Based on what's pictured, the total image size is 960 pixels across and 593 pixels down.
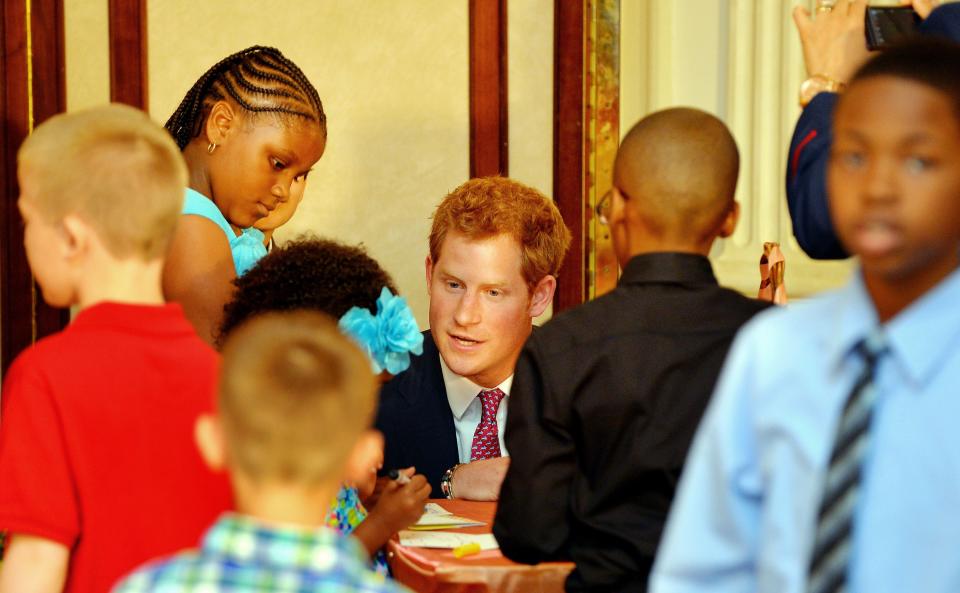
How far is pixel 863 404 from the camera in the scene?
4.54 feet

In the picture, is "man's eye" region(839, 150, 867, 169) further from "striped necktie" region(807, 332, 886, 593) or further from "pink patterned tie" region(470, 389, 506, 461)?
"pink patterned tie" region(470, 389, 506, 461)

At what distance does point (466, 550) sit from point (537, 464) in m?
0.43

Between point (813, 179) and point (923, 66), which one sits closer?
point (923, 66)

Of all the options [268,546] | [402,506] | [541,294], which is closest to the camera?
[268,546]

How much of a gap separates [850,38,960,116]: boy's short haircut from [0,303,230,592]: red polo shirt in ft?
3.18

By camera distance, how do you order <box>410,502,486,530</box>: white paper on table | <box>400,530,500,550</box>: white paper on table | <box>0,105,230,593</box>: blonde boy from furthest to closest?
<box>410,502,486,530</box>: white paper on table < <box>400,530,500,550</box>: white paper on table < <box>0,105,230,593</box>: blonde boy

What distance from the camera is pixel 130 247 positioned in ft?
5.94

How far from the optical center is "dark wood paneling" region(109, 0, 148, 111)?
409 centimetres

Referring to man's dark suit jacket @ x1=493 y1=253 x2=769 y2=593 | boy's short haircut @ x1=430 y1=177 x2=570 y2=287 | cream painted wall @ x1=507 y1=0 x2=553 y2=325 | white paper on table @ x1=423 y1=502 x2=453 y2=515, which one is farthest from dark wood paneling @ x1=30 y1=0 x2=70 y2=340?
man's dark suit jacket @ x1=493 y1=253 x2=769 y2=593

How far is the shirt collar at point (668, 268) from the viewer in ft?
6.55

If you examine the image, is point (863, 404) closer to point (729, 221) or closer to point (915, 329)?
point (915, 329)

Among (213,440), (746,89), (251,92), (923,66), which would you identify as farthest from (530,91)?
(213,440)

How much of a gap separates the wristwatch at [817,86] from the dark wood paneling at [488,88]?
2.28 metres

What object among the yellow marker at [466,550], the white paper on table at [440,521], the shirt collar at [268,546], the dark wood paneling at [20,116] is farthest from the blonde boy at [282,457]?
the dark wood paneling at [20,116]
